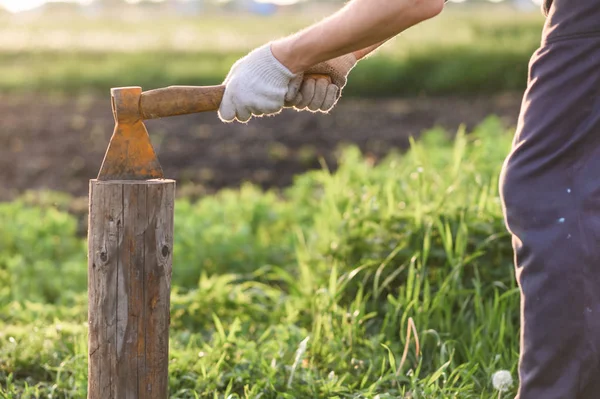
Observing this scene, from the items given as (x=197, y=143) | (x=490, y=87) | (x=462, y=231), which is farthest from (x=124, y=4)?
(x=462, y=231)

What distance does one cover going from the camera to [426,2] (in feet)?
6.47

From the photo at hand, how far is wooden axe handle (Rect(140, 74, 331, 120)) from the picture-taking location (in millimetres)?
2248

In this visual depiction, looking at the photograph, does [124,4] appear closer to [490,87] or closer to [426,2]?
[490,87]

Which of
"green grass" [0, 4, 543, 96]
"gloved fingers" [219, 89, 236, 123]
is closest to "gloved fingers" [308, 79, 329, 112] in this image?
"gloved fingers" [219, 89, 236, 123]

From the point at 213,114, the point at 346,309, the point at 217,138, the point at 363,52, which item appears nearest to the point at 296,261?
the point at 346,309

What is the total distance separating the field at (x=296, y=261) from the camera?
2859mm

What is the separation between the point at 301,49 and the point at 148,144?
1.61 ft

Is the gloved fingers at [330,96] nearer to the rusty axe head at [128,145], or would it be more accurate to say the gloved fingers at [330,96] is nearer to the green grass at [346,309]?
the rusty axe head at [128,145]

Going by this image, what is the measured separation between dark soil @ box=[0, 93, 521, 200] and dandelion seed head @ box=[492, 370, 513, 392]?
4.45 meters

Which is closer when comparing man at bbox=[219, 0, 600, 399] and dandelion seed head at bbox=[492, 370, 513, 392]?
man at bbox=[219, 0, 600, 399]

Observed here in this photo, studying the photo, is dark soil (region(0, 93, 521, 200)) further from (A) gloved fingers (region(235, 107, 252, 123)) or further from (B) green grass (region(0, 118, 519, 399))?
(A) gloved fingers (region(235, 107, 252, 123))

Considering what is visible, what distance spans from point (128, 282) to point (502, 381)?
3.78 ft

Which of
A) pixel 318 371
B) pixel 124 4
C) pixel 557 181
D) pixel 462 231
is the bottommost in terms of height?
pixel 318 371

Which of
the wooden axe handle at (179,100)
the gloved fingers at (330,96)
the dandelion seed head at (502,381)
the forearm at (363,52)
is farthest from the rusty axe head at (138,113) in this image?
the dandelion seed head at (502,381)
